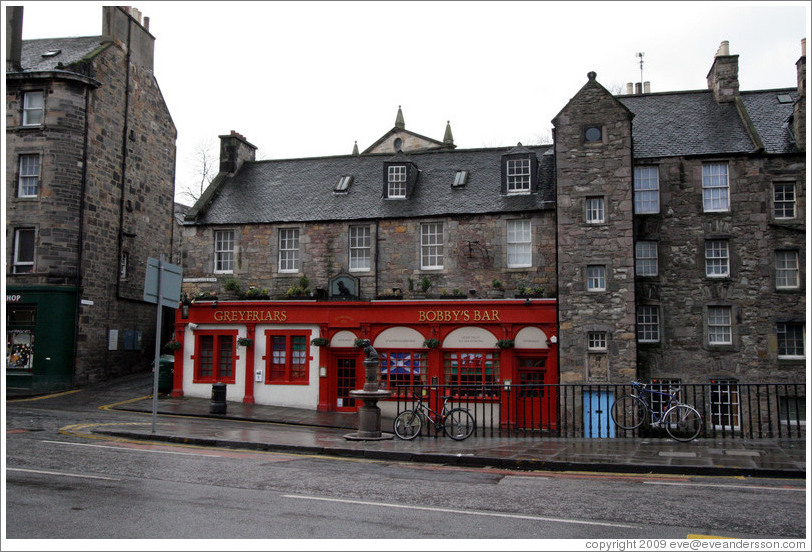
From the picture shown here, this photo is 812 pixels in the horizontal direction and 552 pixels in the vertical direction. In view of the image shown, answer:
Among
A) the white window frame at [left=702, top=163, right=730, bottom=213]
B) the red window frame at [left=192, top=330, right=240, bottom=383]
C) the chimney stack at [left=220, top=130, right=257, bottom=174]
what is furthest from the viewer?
the chimney stack at [left=220, top=130, right=257, bottom=174]

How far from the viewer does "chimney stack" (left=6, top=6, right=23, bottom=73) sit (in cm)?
2859

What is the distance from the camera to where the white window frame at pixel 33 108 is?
2812 centimetres

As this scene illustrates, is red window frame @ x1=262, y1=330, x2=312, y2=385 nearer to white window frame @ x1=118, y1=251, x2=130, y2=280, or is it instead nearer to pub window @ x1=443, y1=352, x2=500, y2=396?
pub window @ x1=443, y1=352, x2=500, y2=396

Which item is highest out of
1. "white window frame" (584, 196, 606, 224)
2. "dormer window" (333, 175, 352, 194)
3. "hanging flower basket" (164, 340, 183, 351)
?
"dormer window" (333, 175, 352, 194)

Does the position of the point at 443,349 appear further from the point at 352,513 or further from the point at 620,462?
the point at 352,513

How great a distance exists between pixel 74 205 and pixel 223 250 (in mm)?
6009

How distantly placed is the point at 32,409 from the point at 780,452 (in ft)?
67.2

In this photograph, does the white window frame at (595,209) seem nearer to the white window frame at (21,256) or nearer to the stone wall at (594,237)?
the stone wall at (594,237)

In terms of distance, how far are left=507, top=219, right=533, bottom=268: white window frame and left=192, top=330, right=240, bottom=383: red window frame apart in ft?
35.2

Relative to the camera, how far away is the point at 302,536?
7094mm

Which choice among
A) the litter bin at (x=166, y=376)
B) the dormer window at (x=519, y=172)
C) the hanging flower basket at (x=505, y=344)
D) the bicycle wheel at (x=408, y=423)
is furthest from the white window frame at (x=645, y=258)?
the litter bin at (x=166, y=376)

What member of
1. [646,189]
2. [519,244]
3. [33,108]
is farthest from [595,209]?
[33,108]

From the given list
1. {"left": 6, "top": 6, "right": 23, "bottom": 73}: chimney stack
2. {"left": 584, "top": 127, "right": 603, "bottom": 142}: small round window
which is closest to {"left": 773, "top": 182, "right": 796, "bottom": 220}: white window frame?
{"left": 584, "top": 127, "right": 603, "bottom": 142}: small round window

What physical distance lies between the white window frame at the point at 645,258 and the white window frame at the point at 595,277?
1.95 m
